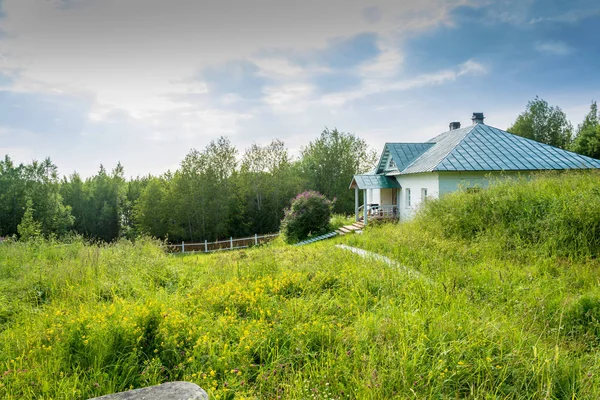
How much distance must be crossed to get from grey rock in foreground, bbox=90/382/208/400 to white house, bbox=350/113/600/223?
491 inches

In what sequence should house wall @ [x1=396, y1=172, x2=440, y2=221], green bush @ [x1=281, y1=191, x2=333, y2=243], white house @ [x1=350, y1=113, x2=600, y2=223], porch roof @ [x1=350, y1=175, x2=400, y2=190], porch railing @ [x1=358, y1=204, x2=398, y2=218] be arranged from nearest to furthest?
1. white house @ [x1=350, y1=113, x2=600, y2=223]
2. house wall @ [x1=396, y1=172, x2=440, y2=221]
3. porch railing @ [x1=358, y1=204, x2=398, y2=218]
4. porch roof @ [x1=350, y1=175, x2=400, y2=190]
5. green bush @ [x1=281, y1=191, x2=333, y2=243]

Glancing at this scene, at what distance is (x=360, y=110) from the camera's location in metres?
18.2

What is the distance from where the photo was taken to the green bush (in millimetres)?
21812

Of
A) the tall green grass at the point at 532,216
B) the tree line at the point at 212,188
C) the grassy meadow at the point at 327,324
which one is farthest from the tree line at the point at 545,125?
the grassy meadow at the point at 327,324

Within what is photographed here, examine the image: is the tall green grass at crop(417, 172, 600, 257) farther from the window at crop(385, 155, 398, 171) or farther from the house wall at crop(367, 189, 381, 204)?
the house wall at crop(367, 189, 381, 204)

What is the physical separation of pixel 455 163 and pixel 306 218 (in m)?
9.66

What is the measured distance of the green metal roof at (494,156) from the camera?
1569cm

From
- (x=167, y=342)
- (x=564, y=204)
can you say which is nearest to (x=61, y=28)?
(x=167, y=342)

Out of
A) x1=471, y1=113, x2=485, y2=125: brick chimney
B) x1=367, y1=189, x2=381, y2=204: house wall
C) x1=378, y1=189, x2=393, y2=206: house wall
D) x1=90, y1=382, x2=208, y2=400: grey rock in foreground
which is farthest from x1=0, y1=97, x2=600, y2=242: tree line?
x1=90, y1=382, x2=208, y2=400: grey rock in foreground

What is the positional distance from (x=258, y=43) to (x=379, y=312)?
24.5 ft

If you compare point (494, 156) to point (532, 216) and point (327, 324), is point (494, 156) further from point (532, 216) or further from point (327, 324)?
point (327, 324)

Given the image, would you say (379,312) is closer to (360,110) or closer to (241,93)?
(241,93)

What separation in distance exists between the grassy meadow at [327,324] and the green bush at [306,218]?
14.2 metres

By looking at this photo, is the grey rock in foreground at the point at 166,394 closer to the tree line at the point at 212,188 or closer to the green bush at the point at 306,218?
the green bush at the point at 306,218
